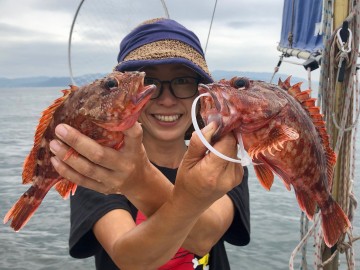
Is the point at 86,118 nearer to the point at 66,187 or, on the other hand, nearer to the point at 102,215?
the point at 66,187

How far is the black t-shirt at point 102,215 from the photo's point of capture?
113 inches

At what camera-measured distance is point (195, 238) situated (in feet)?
9.06

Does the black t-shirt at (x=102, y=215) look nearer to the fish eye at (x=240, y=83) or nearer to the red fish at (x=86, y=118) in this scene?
the red fish at (x=86, y=118)

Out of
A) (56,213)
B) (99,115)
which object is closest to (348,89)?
(99,115)

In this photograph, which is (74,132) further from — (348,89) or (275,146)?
Answer: (348,89)

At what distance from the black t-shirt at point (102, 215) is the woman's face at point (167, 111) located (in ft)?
1.17

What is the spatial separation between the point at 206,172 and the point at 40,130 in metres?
1.08

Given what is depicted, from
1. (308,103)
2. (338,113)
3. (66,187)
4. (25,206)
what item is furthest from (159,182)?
(338,113)

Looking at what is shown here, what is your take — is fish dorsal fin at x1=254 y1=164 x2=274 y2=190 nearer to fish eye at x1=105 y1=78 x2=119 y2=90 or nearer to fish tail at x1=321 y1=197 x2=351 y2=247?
fish tail at x1=321 y1=197 x2=351 y2=247

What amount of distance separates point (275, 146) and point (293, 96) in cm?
52

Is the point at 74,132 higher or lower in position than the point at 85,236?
higher

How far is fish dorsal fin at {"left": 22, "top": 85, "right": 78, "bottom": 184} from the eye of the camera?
2412 millimetres

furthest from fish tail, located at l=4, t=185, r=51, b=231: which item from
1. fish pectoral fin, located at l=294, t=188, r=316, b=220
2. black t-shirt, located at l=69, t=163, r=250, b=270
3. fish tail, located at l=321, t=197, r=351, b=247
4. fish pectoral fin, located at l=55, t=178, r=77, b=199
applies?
fish tail, located at l=321, t=197, r=351, b=247

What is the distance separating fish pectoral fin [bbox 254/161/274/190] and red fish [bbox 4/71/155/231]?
0.76 metres
